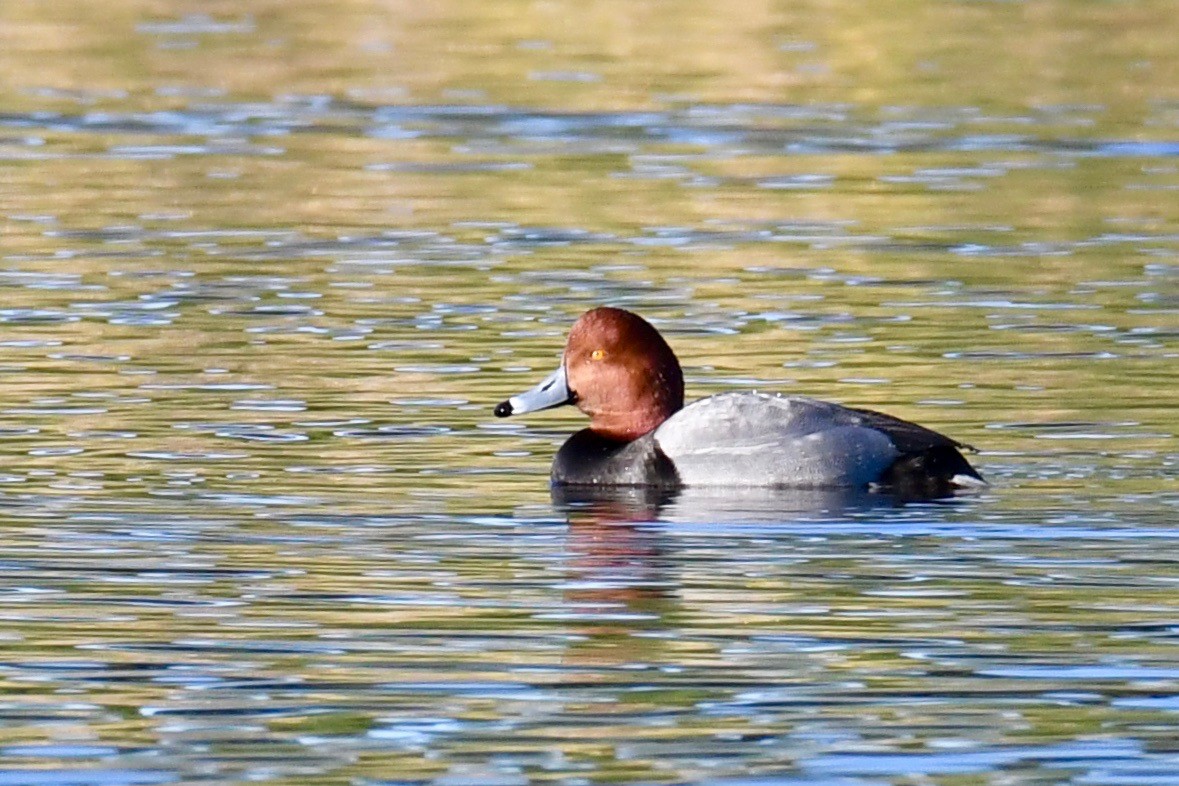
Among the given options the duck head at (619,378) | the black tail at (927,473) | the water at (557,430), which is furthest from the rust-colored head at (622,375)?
the black tail at (927,473)

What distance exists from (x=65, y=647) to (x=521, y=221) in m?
12.0

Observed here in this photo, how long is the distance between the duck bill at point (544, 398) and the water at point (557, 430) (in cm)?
28

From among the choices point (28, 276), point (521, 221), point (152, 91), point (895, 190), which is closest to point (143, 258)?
point (28, 276)

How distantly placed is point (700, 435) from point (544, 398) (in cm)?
87

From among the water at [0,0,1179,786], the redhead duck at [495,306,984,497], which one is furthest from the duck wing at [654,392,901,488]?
the water at [0,0,1179,786]

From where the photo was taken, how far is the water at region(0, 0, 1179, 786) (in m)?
8.09

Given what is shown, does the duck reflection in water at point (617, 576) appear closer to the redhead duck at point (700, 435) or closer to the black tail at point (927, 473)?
the redhead duck at point (700, 435)

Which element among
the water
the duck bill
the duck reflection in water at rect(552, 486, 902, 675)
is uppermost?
the duck bill

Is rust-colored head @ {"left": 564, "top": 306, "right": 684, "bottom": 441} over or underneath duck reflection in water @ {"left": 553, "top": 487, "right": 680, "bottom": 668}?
over

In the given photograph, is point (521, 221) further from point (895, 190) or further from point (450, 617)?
point (450, 617)

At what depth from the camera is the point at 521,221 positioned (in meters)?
20.8

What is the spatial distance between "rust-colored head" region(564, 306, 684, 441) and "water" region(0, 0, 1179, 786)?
41cm

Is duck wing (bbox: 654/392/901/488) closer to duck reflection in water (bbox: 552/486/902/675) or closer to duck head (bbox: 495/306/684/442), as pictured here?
duck reflection in water (bbox: 552/486/902/675)

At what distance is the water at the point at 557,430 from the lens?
8.09 meters
